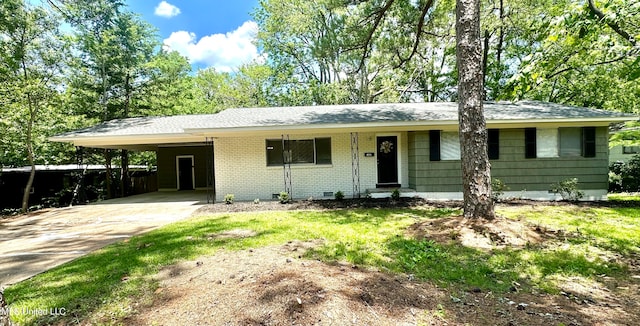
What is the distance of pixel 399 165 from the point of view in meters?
11.1

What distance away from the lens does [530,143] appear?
9.91 m

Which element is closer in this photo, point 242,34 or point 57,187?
point 57,187

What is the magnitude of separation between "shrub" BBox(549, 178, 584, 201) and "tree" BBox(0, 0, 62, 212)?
16.8 metres

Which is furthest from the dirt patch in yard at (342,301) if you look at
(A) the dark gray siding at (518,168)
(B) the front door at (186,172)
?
(B) the front door at (186,172)

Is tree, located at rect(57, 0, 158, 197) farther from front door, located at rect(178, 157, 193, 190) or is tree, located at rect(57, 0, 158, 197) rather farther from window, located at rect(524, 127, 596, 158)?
window, located at rect(524, 127, 596, 158)

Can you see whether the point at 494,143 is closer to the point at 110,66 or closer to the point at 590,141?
the point at 590,141

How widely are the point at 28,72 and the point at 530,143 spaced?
682 inches

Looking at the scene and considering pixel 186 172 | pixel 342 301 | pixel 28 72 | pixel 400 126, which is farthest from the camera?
pixel 186 172

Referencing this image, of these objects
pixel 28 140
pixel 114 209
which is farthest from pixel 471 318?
pixel 28 140

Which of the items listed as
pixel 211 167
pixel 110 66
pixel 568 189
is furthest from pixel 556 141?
pixel 110 66

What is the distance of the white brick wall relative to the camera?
10734mm

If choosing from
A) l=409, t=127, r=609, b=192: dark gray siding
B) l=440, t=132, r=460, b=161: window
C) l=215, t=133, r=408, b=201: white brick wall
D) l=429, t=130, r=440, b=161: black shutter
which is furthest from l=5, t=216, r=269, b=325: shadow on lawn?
l=440, t=132, r=460, b=161: window

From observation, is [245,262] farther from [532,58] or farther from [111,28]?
[111,28]

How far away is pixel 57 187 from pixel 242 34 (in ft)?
69.3
